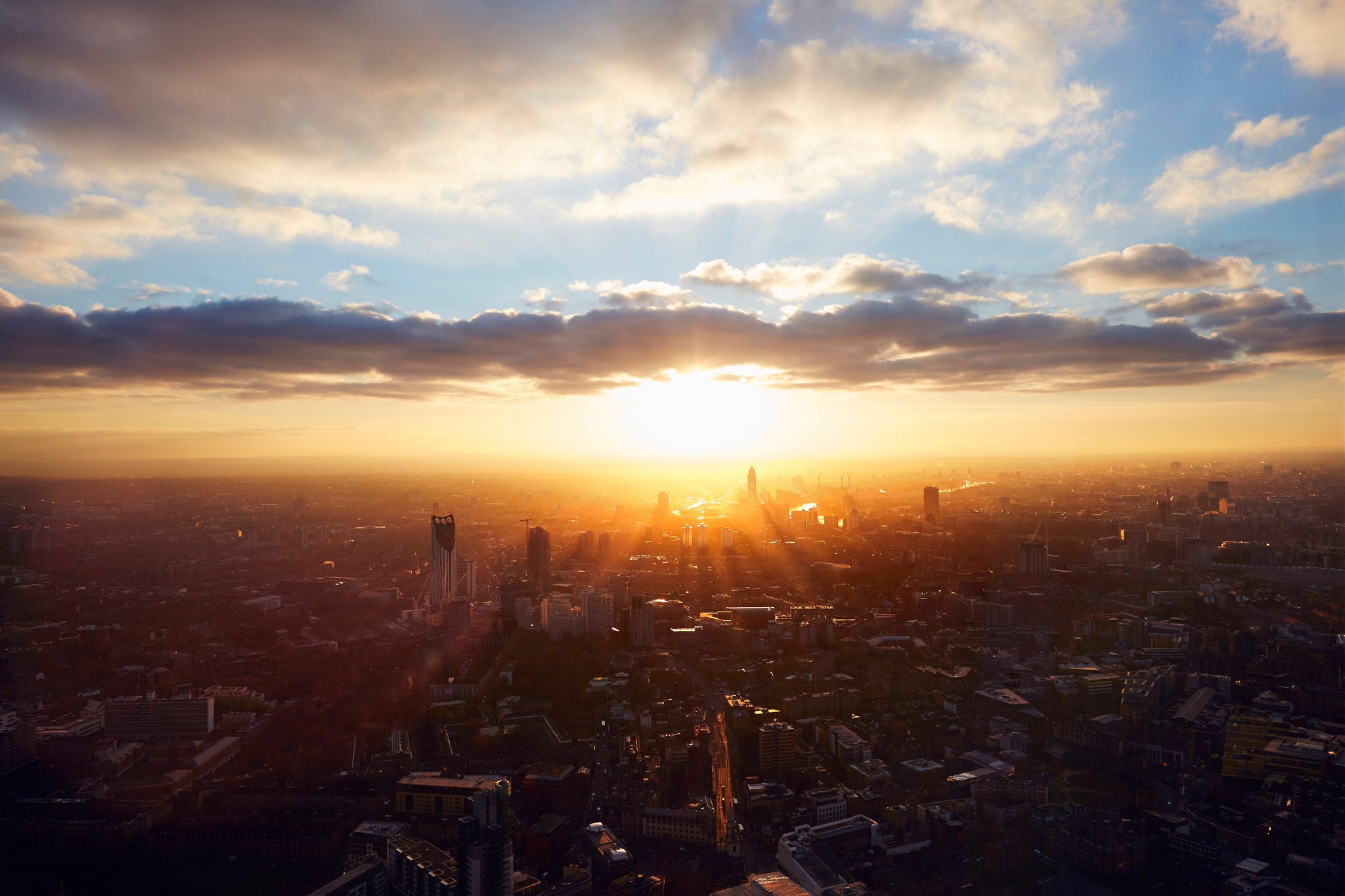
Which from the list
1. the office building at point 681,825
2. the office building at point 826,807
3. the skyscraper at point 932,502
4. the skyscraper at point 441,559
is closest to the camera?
the office building at point 681,825

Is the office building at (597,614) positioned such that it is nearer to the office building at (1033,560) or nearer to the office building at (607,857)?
the office building at (607,857)

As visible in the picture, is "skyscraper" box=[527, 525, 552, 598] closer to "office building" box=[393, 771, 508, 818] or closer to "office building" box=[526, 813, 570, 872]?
"office building" box=[393, 771, 508, 818]

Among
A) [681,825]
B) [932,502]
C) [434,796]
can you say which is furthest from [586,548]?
[681,825]

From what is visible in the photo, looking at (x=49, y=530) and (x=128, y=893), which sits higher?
(x=49, y=530)

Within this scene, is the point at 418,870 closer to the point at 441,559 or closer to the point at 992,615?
the point at 441,559

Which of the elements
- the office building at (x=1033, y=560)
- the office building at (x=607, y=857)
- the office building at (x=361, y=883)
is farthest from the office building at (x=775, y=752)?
the office building at (x=1033, y=560)

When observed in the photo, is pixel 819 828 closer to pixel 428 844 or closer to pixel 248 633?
pixel 428 844

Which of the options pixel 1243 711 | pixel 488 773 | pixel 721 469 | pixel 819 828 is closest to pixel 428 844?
pixel 488 773
